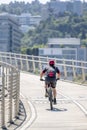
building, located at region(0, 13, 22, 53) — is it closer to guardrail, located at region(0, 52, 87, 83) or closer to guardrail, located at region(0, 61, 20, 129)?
guardrail, located at region(0, 52, 87, 83)

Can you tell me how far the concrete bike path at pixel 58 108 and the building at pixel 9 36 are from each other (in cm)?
9188

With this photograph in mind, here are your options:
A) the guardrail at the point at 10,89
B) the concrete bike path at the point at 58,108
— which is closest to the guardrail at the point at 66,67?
the concrete bike path at the point at 58,108

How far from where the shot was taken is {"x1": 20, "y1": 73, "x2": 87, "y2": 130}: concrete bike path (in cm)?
1694

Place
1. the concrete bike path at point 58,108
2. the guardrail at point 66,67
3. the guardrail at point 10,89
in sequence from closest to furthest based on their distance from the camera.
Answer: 1. the guardrail at point 10,89
2. the concrete bike path at point 58,108
3. the guardrail at point 66,67

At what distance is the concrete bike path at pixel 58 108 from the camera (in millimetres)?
16938

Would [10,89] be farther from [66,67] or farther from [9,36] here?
[9,36]

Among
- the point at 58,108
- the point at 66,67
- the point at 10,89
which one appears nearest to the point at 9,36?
the point at 66,67

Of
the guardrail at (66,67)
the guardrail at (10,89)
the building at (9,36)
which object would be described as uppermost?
the guardrail at (10,89)

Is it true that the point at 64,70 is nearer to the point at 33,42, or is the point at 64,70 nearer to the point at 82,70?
the point at 82,70

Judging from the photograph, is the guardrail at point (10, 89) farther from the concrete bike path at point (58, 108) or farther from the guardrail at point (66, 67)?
the guardrail at point (66, 67)

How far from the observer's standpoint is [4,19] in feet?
456

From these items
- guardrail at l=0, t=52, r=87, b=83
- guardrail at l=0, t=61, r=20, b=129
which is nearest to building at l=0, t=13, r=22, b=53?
Answer: guardrail at l=0, t=52, r=87, b=83

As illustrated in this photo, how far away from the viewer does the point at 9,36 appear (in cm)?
13012

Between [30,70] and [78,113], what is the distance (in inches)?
851
